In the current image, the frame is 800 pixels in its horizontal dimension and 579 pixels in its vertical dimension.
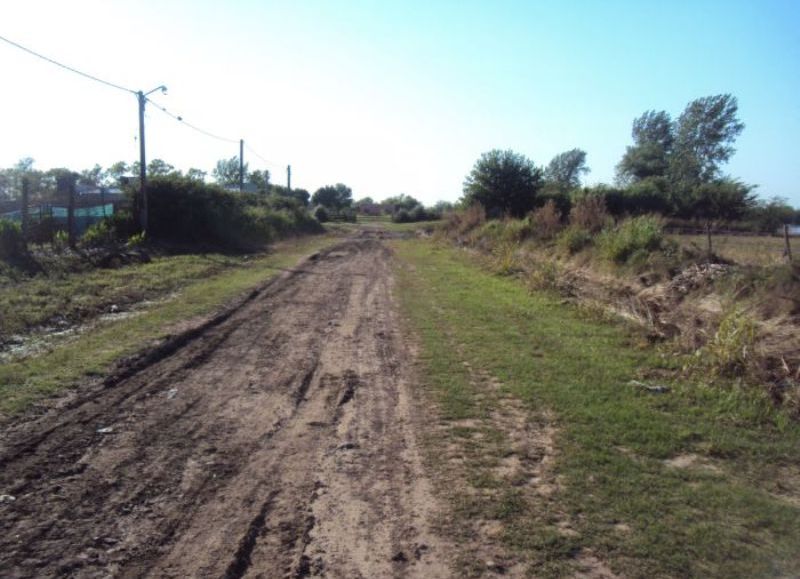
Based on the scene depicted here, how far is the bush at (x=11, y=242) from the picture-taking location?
15.6m

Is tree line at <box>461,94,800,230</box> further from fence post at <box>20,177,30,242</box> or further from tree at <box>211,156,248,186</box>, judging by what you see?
tree at <box>211,156,248,186</box>

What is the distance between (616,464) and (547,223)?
52.4 feet

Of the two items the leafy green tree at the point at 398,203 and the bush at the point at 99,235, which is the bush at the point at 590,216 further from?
the leafy green tree at the point at 398,203

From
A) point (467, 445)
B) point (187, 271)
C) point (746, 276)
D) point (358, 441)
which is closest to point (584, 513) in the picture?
point (467, 445)

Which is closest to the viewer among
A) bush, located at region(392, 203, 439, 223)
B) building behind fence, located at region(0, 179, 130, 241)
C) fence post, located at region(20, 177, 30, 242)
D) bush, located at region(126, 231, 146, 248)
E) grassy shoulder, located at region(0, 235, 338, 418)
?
grassy shoulder, located at region(0, 235, 338, 418)

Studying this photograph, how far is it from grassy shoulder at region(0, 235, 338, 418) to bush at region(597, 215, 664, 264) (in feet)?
27.5

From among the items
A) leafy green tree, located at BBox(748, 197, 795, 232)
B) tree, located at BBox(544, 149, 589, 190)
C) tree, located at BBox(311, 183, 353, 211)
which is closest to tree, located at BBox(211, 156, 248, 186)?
tree, located at BBox(311, 183, 353, 211)

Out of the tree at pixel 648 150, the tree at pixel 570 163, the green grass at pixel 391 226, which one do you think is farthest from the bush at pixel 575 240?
the tree at pixel 570 163

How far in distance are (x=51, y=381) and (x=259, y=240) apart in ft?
89.9

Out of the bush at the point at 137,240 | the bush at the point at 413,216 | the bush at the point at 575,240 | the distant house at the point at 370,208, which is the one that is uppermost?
the distant house at the point at 370,208

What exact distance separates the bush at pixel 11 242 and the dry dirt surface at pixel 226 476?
993 cm

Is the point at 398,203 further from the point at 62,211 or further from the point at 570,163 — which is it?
the point at 62,211

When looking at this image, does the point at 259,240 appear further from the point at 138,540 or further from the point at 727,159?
the point at 727,159

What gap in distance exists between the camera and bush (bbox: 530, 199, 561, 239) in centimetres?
1966
